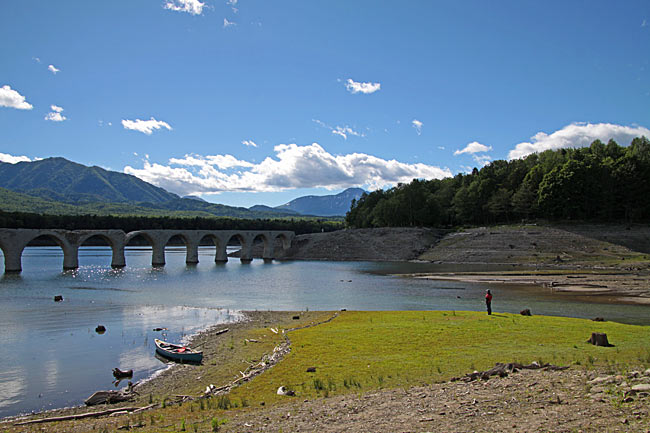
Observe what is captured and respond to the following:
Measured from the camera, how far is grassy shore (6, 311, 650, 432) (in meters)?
13.9

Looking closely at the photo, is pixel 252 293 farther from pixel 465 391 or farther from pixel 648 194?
pixel 648 194

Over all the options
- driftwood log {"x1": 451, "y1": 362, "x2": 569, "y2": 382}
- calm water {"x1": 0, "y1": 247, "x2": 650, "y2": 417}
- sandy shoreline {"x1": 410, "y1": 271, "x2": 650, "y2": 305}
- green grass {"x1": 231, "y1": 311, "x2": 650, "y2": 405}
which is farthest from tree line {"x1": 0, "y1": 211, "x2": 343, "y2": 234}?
driftwood log {"x1": 451, "y1": 362, "x2": 569, "y2": 382}

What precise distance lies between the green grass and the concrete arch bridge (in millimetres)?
68463

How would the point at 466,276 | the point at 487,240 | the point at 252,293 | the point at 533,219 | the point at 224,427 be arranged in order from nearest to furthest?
the point at 224,427 < the point at 252,293 < the point at 466,276 < the point at 487,240 < the point at 533,219

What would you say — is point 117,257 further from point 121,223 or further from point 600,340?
point 600,340

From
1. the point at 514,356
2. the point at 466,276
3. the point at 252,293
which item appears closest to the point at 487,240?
the point at 466,276

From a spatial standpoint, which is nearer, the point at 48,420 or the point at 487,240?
the point at 48,420

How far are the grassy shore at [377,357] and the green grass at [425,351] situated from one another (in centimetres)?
4

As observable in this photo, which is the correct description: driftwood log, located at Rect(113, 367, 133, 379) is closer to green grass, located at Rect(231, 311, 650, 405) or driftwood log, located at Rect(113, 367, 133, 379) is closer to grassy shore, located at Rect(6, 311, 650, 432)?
grassy shore, located at Rect(6, 311, 650, 432)

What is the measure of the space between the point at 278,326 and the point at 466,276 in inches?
1766

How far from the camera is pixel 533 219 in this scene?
365 ft

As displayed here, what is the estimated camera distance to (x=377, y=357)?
19.0 m

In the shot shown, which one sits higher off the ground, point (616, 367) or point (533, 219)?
point (533, 219)

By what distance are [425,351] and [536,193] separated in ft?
347
